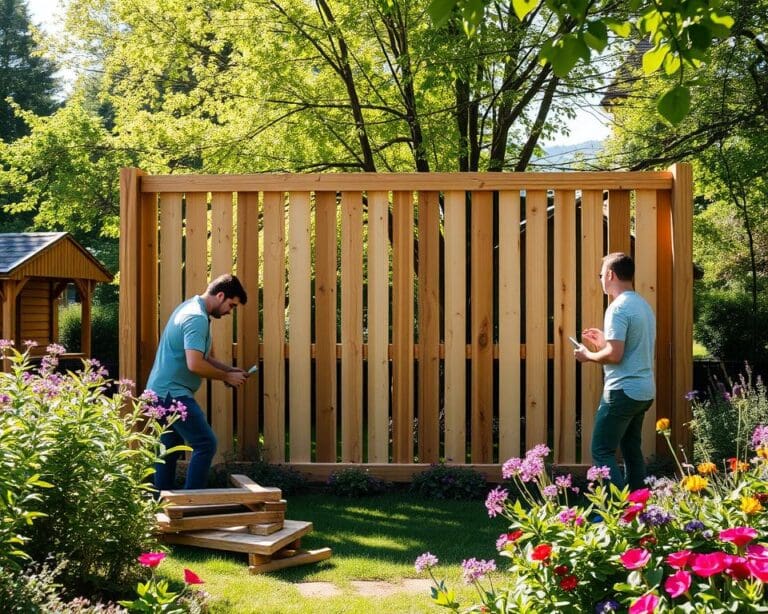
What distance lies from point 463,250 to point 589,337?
1681mm

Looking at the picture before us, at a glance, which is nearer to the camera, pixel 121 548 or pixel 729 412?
pixel 121 548

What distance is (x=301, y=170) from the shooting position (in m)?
12.3

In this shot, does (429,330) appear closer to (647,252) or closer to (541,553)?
(647,252)

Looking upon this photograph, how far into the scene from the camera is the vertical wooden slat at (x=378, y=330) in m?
7.71

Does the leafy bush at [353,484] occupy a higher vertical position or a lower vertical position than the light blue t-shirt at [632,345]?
lower

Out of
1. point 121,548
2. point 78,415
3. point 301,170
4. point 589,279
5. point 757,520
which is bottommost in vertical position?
point 121,548

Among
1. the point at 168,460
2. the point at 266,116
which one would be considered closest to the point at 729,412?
the point at 168,460

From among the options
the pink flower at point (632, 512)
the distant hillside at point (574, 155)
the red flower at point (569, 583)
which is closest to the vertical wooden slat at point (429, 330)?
the pink flower at point (632, 512)

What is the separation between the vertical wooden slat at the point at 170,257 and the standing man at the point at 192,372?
1.43m

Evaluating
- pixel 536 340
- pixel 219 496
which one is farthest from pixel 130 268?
pixel 536 340

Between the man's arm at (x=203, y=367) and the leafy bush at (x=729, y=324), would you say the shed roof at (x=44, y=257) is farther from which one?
the leafy bush at (x=729, y=324)

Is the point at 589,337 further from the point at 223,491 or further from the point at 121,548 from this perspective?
the point at 121,548

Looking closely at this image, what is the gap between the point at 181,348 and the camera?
6.33m

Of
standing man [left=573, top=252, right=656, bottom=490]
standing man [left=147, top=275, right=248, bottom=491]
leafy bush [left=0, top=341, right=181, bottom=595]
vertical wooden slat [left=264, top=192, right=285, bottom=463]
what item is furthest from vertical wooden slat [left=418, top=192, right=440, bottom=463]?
leafy bush [left=0, top=341, right=181, bottom=595]
